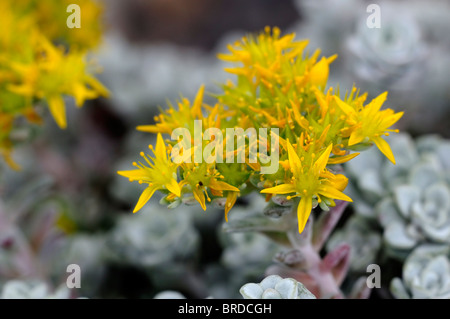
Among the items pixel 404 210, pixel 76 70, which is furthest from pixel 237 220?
pixel 76 70

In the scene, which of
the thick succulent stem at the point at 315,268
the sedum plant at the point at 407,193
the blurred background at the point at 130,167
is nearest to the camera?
the thick succulent stem at the point at 315,268

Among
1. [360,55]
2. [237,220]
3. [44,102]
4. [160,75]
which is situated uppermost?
[160,75]

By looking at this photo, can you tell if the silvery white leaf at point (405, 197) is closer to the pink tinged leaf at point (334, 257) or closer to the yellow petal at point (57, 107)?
the pink tinged leaf at point (334, 257)

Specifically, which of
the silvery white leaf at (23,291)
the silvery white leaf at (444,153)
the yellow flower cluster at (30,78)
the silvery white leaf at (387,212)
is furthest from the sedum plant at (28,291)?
the silvery white leaf at (444,153)

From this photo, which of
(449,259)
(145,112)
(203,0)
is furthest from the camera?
(203,0)

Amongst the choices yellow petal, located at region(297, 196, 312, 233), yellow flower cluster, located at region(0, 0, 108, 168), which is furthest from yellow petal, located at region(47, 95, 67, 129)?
yellow petal, located at region(297, 196, 312, 233)

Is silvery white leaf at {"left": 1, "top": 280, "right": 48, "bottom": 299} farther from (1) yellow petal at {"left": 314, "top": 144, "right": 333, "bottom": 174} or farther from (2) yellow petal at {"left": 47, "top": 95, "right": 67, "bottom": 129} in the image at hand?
(1) yellow petal at {"left": 314, "top": 144, "right": 333, "bottom": 174}

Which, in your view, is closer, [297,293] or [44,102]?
[297,293]

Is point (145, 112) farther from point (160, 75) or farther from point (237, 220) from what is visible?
point (237, 220)
